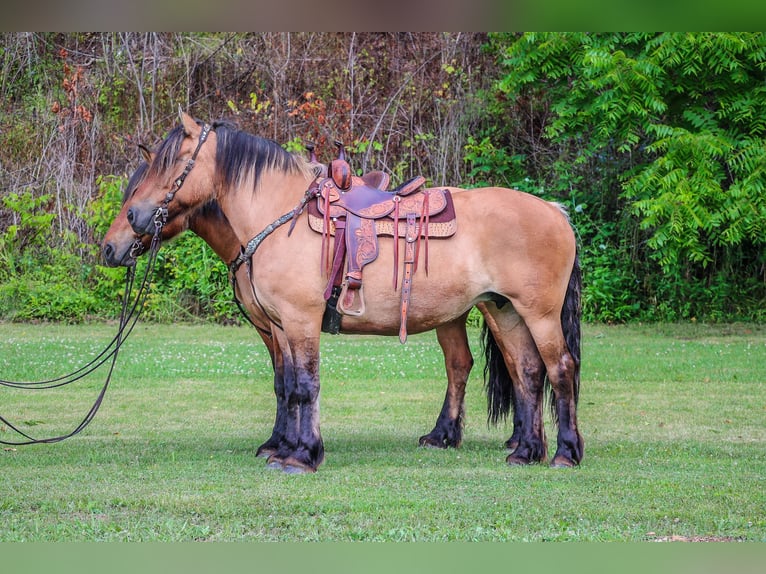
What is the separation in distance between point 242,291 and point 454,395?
1.84 m

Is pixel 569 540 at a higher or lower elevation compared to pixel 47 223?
lower

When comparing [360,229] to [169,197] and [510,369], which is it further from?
[510,369]

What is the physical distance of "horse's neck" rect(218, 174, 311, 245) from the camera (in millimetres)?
6965

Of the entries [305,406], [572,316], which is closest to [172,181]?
[305,406]

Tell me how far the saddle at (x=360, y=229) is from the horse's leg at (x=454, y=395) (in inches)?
34.4

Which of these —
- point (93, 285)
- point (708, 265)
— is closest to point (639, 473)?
point (708, 265)

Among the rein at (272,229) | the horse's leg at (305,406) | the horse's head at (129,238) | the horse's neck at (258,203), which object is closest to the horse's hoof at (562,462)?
the horse's leg at (305,406)

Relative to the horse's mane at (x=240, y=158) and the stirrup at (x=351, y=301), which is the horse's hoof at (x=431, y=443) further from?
the horse's mane at (x=240, y=158)

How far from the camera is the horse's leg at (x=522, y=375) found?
23.1 ft

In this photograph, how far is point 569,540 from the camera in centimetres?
481

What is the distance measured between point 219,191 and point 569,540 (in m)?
3.60

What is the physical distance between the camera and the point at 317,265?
682 centimetres

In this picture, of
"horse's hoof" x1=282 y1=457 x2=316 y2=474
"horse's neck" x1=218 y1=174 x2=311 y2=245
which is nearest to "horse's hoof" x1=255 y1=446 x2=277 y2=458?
"horse's hoof" x1=282 y1=457 x2=316 y2=474

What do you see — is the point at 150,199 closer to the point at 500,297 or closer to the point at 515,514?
the point at 500,297
